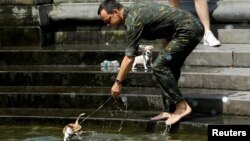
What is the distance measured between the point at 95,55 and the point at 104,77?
0.80 meters

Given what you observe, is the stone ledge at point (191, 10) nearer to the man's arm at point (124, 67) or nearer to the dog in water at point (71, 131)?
the man's arm at point (124, 67)

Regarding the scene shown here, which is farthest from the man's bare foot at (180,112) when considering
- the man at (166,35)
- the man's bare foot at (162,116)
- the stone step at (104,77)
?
the stone step at (104,77)

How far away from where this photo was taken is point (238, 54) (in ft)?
28.1

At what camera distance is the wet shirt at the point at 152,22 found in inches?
269

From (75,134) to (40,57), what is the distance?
3.02m

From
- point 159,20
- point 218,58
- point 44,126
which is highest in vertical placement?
point 159,20

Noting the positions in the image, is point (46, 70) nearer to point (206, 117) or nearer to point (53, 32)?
point (53, 32)

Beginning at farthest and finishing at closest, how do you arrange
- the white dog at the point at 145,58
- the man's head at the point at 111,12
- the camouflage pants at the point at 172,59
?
1. the white dog at the point at 145,58
2. the camouflage pants at the point at 172,59
3. the man's head at the point at 111,12

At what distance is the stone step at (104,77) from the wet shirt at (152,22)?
3.85 feet

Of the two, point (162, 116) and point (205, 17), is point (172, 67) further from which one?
point (205, 17)

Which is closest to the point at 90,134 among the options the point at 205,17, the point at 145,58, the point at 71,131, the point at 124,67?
the point at 71,131

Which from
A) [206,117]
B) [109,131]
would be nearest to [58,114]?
[109,131]

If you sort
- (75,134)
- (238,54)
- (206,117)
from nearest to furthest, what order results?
(75,134) < (206,117) < (238,54)

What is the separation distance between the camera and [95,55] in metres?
9.43
